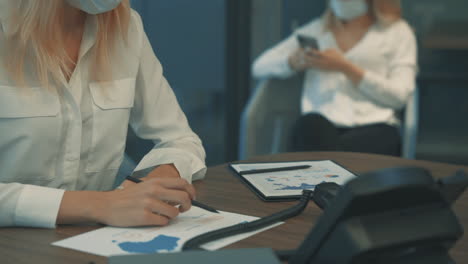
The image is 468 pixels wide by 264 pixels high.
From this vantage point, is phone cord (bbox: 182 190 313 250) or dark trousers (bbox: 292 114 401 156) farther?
dark trousers (bbox: 292 114 401 156)

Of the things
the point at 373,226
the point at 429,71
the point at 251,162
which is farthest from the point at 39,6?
the point at 429,71

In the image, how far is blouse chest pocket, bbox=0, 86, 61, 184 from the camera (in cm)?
111

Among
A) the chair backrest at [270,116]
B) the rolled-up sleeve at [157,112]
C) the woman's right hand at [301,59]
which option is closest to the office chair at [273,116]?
the chair backrest at [270,116]

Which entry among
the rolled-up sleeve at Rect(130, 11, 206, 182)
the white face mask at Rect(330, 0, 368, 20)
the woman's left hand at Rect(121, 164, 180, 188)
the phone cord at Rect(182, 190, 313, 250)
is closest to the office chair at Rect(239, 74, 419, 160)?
the white face mask at Rect(330, 0, 368, 20)

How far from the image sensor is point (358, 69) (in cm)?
287

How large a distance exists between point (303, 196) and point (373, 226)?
437 millimetres

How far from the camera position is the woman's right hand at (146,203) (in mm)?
899

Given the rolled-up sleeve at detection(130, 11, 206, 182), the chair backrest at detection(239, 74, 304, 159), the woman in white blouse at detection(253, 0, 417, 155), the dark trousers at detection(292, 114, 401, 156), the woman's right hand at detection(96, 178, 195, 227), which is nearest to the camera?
the woman's right hand at detection(96, 178, 195, 227)

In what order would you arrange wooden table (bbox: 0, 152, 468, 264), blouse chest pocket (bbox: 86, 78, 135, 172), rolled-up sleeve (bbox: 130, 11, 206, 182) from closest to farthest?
wooden table (bbox: 0, 152, 468, 264), blouse chest pocket (bbox: 86, 78, 135, 172), rolled-up sleeve (bbox: 130, 11, 206, 182)

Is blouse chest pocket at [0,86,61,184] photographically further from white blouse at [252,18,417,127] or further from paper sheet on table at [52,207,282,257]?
white blouse at [252,18,417,127]

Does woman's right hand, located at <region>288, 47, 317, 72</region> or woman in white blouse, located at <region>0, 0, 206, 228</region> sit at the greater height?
woman in white blouse, located at <region>0, 0, 206, 228</region>

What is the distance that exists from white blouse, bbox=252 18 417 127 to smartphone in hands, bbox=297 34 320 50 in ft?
0.39

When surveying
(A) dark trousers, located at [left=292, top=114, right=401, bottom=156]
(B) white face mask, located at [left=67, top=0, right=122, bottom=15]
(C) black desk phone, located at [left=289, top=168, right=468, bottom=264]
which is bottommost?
(A) dark trousers, located at [left=292, top=114, right=401, bottom=156]

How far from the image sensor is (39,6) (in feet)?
3.72
